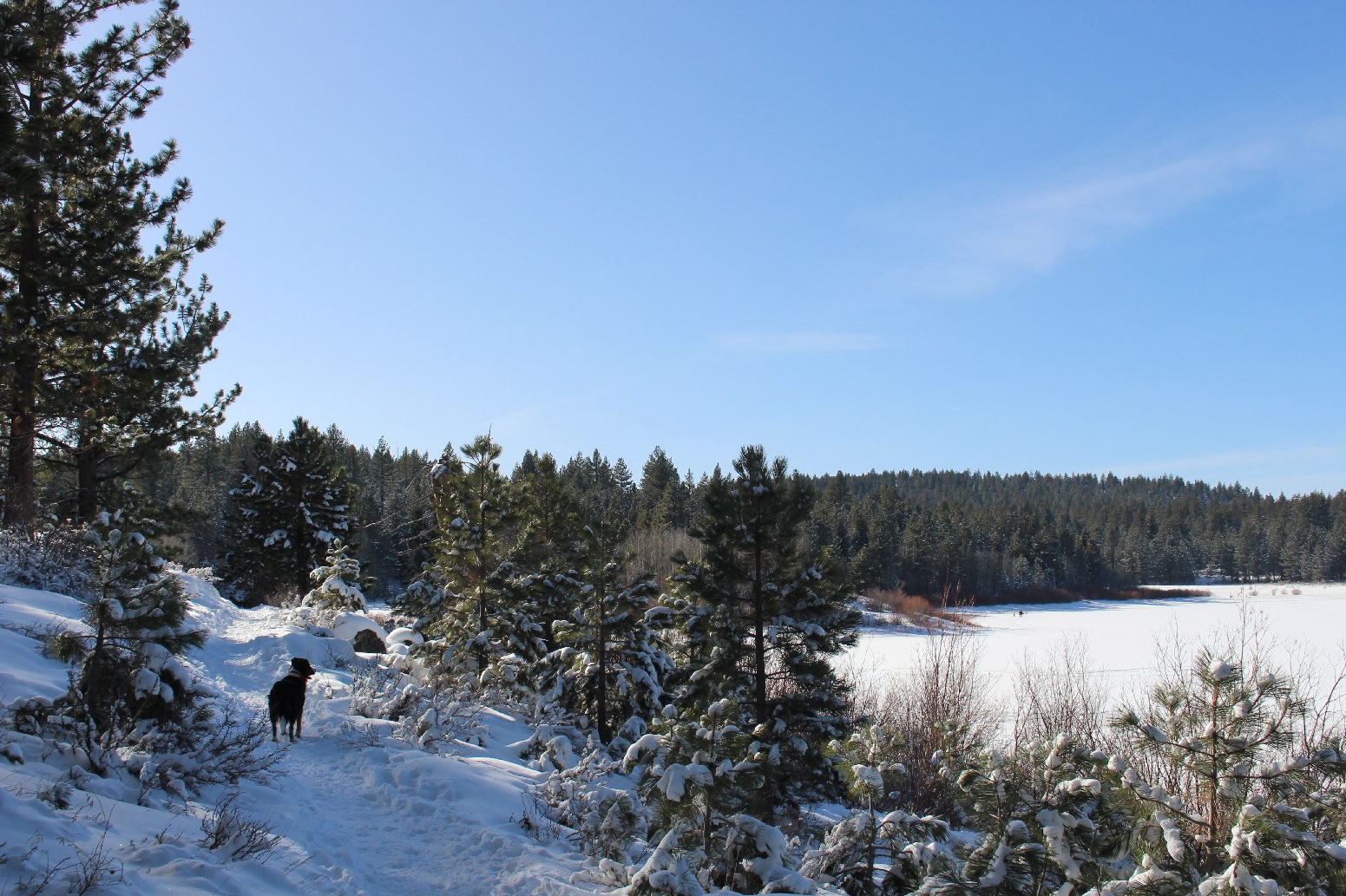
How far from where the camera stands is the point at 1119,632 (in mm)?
50562

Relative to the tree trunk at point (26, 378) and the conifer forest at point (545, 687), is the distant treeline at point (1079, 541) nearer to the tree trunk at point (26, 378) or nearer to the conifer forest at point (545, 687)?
the conifer forest at point (545, 687)

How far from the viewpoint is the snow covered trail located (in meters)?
5.88

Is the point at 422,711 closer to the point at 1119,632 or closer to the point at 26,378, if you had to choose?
the point at 26,378

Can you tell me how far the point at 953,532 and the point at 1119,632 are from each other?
151ft

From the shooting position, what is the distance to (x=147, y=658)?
20.8ft

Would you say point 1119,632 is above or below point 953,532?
below

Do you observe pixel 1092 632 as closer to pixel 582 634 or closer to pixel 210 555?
pixel 582 634

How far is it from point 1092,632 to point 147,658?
55787 mm

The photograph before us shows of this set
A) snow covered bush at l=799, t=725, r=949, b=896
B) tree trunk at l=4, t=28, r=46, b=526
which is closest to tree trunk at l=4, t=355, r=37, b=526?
tree trunk at l=4, t=28, r=46, b=526

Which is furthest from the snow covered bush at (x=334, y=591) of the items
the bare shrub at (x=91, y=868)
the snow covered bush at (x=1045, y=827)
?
the snow covered bush at (x=1045, y=827)

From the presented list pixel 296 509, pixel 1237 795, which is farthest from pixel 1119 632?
pixel 1237 795

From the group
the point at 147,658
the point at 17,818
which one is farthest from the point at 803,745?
the point at 17,818

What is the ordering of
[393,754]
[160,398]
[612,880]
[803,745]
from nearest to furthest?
1. [612,880]
2. [393,754]
3. [803,745]
4. [160,398]

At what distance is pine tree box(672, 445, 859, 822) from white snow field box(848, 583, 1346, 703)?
9314 mm
